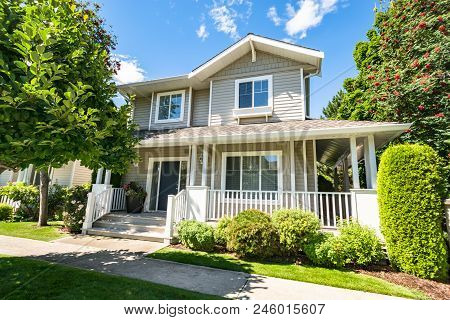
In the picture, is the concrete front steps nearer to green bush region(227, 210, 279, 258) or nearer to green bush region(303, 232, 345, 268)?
green bush region(227, 210, 279, 258)

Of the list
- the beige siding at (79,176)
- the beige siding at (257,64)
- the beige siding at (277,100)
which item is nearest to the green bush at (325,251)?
the beige siding at (277,100)

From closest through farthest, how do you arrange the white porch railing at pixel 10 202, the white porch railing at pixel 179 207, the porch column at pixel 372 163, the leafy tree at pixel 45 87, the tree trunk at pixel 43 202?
the leafy tree at pixel 45 87, the porch column at pixel 372 163, the white porch railing at pixel 179 207, the tree trunk at pixel 43 202, the white porch railing at pixel 10 202

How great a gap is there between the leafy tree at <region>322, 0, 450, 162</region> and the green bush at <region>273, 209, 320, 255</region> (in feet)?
21.2

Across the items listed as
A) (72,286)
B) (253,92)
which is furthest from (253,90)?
(72,286)

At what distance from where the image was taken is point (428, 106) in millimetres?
8586

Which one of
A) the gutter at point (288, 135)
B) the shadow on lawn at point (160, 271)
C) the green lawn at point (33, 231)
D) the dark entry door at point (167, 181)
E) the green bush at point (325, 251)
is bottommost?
the shadow on lawn at point (160, 271)

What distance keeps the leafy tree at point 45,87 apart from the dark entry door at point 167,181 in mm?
5539

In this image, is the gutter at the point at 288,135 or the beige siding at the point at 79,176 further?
the beige siding at the point at 79,176

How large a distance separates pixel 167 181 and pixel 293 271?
22.0ft

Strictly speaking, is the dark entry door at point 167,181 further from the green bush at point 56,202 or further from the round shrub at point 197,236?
the green bush at point 56,202

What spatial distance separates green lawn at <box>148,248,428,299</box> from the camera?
396 cm

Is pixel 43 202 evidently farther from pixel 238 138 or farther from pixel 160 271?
pixel 238 138

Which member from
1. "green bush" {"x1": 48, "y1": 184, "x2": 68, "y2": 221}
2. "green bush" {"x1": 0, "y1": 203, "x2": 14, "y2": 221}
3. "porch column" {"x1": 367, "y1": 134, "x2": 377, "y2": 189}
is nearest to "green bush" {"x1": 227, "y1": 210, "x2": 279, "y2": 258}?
"porch column" {"x1": 367, "y1": 134, "x2": 377, "y2": 189}

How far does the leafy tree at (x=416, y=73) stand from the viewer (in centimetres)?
825
